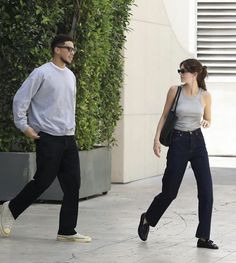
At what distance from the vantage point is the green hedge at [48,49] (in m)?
11.5

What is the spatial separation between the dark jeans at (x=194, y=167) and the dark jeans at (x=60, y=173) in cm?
84

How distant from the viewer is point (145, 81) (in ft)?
49.5

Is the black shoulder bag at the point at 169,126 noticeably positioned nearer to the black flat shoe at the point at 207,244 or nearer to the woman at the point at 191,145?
the woman at the point at 191,145

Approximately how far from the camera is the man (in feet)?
29.6

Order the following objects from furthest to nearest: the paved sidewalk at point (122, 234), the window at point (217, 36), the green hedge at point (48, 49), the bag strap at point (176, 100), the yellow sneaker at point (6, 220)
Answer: the window at point (217, 36)
the green hedge at point (48, 49)
the yellow sneaker at point (6, 220)
the bag strap at point (176, 100)
the paved sidewalk at point (122, 234)

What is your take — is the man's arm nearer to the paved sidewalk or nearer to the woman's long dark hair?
the paved sidewalk

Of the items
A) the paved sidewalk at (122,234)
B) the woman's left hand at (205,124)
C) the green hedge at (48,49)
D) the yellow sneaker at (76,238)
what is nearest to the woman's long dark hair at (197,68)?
the woman's left hand at (205,124)

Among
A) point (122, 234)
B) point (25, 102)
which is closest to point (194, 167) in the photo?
point (122, 234)

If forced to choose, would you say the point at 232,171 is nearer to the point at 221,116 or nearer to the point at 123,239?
the point at 221,116

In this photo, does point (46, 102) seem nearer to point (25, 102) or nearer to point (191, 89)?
point (25, 102)

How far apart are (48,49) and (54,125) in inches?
106

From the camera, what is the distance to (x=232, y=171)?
1662cm

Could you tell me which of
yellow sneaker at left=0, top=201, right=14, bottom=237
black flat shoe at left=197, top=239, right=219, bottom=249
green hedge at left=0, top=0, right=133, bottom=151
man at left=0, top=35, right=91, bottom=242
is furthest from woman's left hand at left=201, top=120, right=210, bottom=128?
green hedge at left=0, top=0, right=133, bottom=151

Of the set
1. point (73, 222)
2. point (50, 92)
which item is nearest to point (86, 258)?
point (73, 222)
